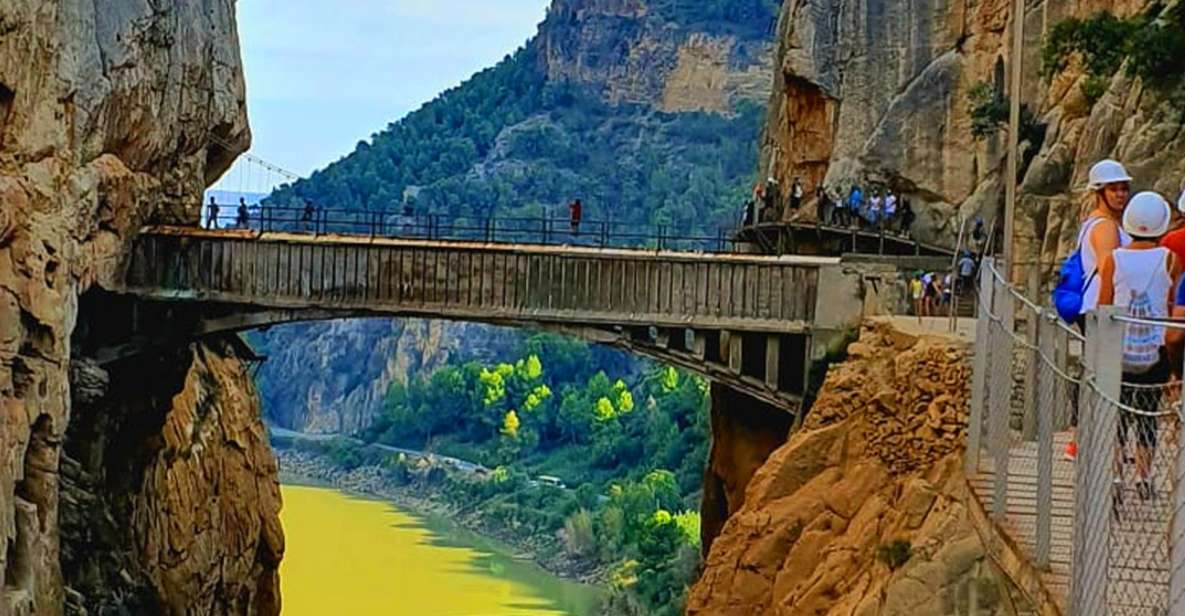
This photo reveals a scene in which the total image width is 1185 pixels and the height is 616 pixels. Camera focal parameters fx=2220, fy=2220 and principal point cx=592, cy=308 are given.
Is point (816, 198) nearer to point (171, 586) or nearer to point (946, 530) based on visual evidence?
point (171, 586)

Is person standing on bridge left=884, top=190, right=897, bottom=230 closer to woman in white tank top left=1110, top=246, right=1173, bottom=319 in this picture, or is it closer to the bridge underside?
the bridge underside

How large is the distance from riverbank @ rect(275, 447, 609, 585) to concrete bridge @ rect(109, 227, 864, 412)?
4816cm

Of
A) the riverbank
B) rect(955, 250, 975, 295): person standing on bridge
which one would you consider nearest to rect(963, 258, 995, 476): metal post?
rect(955, 250, 975, 295): person standing on bridge

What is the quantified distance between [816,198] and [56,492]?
66.3 feet

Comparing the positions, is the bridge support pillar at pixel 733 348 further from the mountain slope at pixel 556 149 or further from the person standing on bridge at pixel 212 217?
the mountain slope at pixel 556 149

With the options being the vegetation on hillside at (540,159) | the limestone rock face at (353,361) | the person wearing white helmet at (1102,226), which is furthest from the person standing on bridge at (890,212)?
the limestone rock face at (353,361)

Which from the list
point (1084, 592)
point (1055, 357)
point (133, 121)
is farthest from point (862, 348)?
point (1084, 592)

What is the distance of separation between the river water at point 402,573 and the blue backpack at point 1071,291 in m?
54.0

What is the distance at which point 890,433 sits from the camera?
22.4 metres

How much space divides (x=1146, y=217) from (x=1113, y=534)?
1.70 metres

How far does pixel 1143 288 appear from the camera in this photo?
9.71 metres

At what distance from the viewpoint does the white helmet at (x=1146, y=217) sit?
384 inches

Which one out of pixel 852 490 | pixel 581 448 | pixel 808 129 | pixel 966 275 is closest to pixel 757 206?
pixel 808 129

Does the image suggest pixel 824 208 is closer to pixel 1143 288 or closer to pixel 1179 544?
pixel 1143 288
